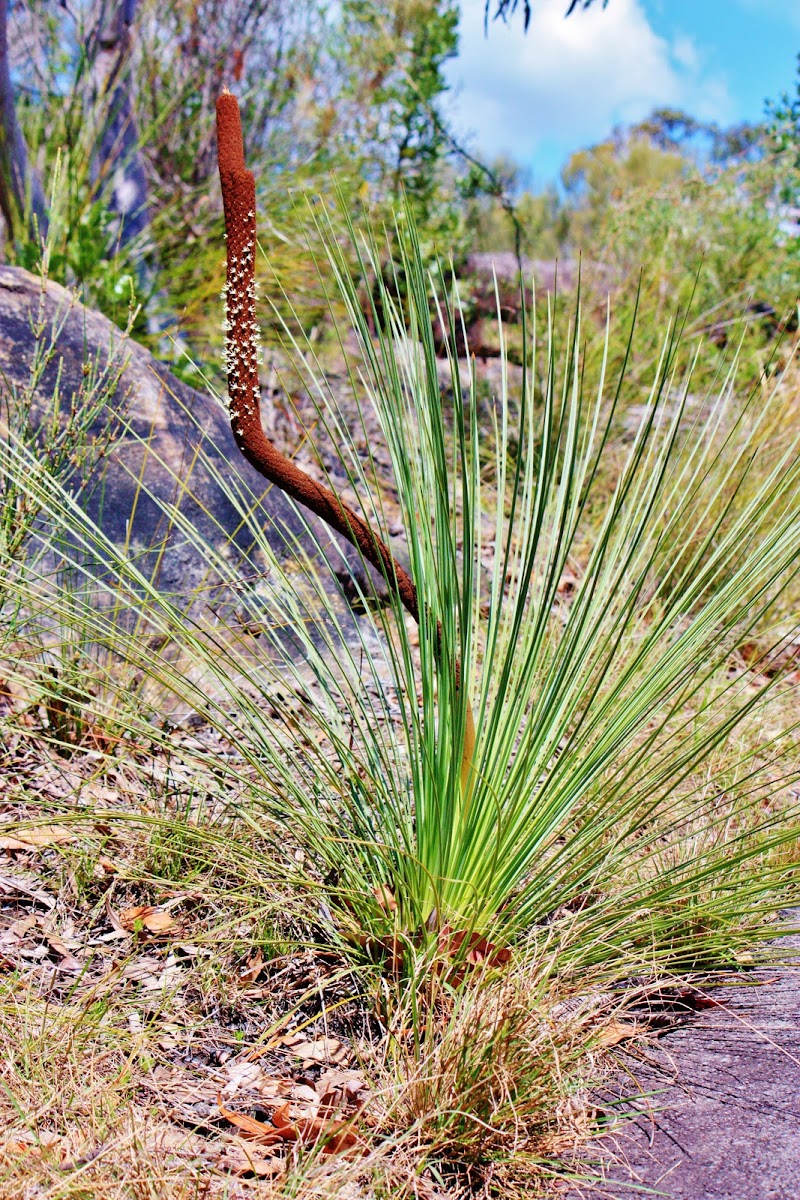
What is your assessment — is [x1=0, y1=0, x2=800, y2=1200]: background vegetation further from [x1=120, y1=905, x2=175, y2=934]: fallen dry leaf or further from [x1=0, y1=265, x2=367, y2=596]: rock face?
[x1=0, y1=265, x2=367, y2=596]: rock face

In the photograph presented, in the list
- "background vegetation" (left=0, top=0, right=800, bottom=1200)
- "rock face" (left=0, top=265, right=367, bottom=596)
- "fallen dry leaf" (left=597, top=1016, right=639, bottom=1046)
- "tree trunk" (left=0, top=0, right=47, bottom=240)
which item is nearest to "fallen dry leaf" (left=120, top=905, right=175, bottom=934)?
"background vegetation" (left=0, top=0, right=800, bottom=1200)

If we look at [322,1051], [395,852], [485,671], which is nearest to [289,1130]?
[322,1051]

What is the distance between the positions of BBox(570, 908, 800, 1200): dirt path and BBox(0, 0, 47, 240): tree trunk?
12.0ft

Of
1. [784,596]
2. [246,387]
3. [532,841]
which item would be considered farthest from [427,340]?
[784,596]

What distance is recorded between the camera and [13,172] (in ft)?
13.7

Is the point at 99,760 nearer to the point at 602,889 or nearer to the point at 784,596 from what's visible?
the point at 602,889

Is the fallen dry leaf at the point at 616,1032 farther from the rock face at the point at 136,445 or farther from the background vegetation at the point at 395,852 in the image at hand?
the rock face at the point at 136,445

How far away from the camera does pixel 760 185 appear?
24.4 feet

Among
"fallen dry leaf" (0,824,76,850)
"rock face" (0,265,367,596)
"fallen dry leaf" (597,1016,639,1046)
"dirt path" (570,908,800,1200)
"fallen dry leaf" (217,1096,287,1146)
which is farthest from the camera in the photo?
"rock face" (0,265,367,596)

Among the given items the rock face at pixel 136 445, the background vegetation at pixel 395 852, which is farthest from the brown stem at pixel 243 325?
the rock face at pixel 136 445

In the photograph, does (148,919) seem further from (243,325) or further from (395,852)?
(243,325)

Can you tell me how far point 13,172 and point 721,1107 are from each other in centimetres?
432

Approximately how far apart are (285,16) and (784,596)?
5.67m

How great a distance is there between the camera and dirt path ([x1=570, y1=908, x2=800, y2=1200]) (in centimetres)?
136
